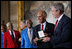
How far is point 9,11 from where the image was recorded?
1478 centimetres

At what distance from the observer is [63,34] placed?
4.13 m

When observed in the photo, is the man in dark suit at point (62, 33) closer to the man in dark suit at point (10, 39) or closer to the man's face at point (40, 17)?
the man's face at point (40, 17)

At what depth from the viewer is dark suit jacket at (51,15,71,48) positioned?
409 cm

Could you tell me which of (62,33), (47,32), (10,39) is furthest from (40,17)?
(10,39)

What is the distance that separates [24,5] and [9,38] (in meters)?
6.08

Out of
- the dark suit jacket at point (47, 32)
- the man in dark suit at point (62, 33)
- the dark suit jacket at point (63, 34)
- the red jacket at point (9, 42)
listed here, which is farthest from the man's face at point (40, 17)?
the red jacket at point (9, 42)

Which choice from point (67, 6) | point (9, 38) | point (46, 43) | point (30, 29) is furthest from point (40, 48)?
point (67, 6)

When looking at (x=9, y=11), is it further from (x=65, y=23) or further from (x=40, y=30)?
(x=65, y=23)

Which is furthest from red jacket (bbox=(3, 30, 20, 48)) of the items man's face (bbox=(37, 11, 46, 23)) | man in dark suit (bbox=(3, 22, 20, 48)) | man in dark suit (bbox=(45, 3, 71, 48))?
man in dark suit (bbox=(45, 3, 71, 48))

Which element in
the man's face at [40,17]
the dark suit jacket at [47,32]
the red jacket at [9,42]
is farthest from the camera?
the red jacket at [9,42]

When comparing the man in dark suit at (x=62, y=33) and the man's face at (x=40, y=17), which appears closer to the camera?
the man in dark suit at (x=62, y=33)

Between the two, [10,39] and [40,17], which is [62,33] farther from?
[10,39]

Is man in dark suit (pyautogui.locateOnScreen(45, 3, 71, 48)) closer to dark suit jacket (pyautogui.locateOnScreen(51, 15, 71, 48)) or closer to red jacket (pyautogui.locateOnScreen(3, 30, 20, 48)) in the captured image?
dark suit jacket (pyautogui.locateOnScreen(51, 15, 71, 48))

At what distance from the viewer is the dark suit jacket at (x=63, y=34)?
409 centimetres
